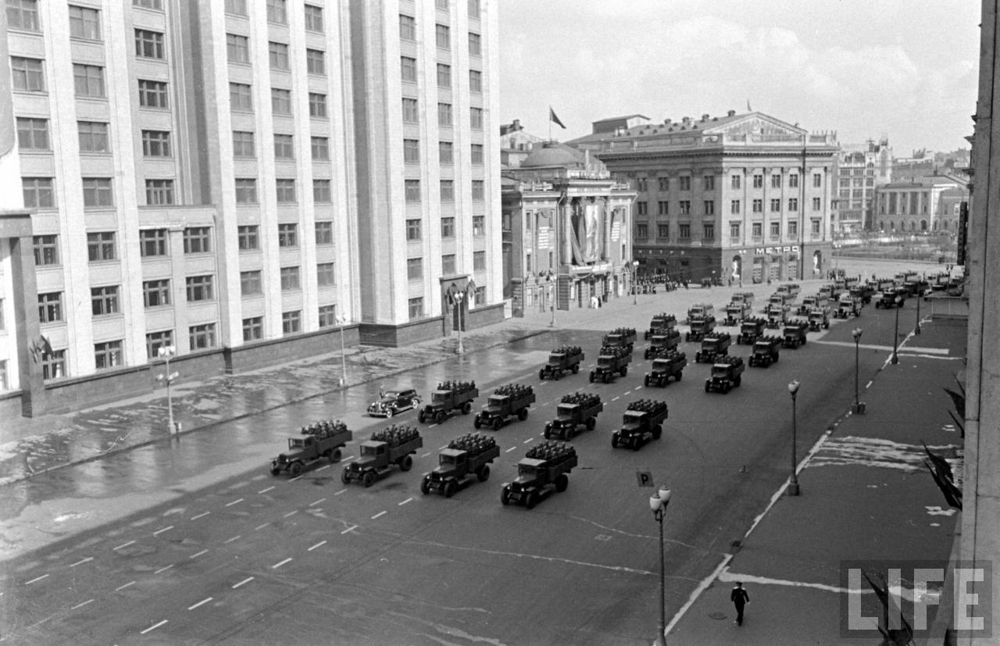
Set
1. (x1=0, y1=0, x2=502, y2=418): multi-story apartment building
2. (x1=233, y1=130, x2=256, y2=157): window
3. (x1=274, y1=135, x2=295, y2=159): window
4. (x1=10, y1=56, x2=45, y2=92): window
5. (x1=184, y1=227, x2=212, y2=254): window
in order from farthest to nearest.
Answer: (x1=274, y1=135, x2=295, y2=159): window < (x1=233, y1=130, x2=256, y2=157): window < (x1=184, y1=227, x2=212, y2=254): window < (x1=0, y1=0, x2=502, y2=418): multi-story apartment building < (x1=10, y1=56, x2=45, y2=92): window

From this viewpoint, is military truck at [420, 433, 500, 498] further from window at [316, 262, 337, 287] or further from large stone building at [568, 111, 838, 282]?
large stone building at [568, 111, 838, 282]

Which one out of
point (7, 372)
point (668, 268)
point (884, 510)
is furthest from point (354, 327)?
point (668, 268)

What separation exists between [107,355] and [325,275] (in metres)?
20.2

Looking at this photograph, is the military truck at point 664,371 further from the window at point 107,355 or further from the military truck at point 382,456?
the window at point 107,355

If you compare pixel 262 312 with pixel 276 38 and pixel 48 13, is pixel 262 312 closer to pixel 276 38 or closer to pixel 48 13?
pixel 276 38

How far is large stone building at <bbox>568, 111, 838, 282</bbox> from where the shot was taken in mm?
126188

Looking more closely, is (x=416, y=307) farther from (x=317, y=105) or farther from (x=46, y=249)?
(x=46, y=249)

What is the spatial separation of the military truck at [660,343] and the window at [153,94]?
3765 cm

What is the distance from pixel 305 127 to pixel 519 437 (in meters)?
34.7

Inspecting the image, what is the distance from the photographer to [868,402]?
166ft

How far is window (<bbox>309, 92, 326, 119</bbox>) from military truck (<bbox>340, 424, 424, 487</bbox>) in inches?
1478

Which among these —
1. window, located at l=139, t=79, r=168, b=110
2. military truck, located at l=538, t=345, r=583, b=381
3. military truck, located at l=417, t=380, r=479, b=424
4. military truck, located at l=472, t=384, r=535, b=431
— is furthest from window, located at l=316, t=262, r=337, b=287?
military truck, located at l=472, t=384, r=535, b=431

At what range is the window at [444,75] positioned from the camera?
78.6m

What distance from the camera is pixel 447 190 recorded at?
80500 mm
